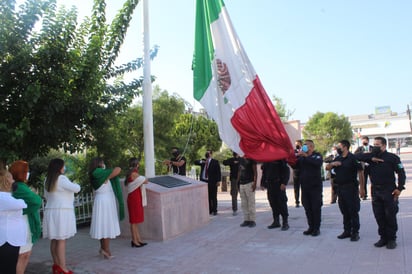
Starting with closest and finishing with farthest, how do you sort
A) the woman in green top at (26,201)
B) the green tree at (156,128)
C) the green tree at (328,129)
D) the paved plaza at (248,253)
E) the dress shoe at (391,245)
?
the woman in green top at (26,201) → the paved plaza at (248,253) → the dress shoe at (391,245) → the green tree at (156,128) → the green tree at (328,129)

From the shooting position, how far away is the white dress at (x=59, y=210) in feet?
16.8

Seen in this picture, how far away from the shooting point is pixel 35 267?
5.72 metres

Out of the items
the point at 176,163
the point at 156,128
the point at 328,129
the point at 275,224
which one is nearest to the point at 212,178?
the point at 176,163

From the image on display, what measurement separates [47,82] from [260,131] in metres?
3.69

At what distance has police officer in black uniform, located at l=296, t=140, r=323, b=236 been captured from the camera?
6.86 m

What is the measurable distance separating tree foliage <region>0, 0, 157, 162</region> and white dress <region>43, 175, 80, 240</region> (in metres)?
0.91

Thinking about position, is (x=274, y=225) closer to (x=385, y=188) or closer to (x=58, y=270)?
(x=385, y=188)

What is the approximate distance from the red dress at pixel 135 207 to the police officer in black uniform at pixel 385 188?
4.04 m

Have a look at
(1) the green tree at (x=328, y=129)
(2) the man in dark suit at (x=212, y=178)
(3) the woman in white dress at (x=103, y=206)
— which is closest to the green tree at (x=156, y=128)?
(2) the man in dark suit at (x=212, y=178)

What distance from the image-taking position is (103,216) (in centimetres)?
579

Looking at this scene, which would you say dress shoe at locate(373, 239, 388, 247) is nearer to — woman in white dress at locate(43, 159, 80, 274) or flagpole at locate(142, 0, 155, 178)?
flagpole at locate(142, 0, 155, 178)

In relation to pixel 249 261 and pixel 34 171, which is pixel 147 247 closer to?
pixel 249 261

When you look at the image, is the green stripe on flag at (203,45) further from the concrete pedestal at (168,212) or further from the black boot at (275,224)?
the black boot at (275,224)

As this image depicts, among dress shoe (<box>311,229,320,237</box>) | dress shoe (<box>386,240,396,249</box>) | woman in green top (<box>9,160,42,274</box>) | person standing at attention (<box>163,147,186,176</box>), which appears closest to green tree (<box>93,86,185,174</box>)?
person standing at attention (<box>163,147,186,176</box>)
